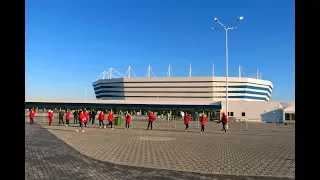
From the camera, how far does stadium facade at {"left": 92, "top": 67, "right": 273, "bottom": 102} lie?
141875 millimetres

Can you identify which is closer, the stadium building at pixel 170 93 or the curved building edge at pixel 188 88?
the stadium building at pixel 170 93

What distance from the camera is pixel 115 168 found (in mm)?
10609

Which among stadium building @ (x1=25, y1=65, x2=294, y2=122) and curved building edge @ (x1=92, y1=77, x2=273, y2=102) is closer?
stadium building @ (x1=25, y1=65, x2=294, y2=122)

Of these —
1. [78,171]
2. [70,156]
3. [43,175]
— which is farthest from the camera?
[70,156]

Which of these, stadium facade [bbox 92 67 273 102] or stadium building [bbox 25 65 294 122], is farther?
stadium facade [bbox 92 67 273 102]

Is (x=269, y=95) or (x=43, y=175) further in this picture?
(x=269, y=95)

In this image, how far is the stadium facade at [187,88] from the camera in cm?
14188

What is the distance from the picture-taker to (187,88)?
146 m
